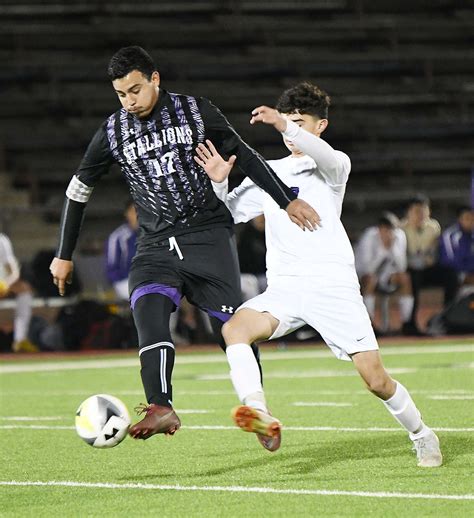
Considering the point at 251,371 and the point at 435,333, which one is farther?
the point at 435,333

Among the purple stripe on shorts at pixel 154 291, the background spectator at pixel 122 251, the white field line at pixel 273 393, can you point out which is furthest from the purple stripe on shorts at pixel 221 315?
the background spectator at pixel 122 251

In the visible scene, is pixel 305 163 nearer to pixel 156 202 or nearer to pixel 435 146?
pixel 156 202

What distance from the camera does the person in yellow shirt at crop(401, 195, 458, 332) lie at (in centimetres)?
1845

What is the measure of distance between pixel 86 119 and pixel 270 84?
391cm

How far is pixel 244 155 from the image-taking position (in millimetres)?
6371

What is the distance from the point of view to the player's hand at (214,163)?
6.34m

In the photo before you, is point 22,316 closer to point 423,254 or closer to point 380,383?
point 423,254

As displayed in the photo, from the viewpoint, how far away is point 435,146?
81.4ft

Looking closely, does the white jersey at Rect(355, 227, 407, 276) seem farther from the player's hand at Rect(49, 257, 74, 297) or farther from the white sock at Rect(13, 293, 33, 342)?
the player's hand at Rect(49, 257, 74, 297)

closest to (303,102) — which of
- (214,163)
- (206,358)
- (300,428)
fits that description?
(214,163)

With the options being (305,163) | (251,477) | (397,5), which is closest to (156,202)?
(305,163)

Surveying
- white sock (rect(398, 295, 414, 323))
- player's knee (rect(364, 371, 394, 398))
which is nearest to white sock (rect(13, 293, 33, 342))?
white sock (rect(398, 295, 414, 323))

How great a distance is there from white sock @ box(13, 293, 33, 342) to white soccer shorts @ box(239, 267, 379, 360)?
36.6 ft

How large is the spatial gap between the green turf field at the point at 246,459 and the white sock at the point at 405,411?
0.20 metres
